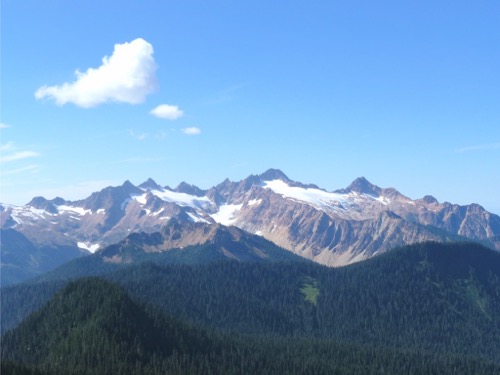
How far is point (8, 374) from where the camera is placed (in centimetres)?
19262
